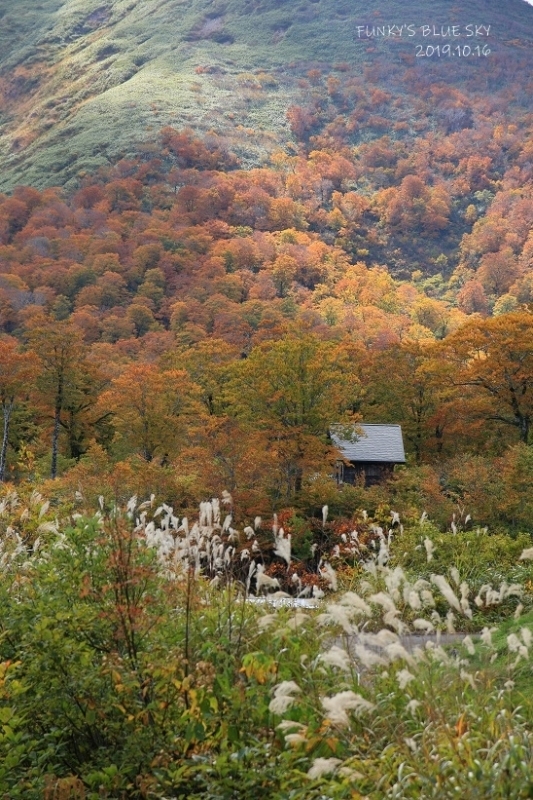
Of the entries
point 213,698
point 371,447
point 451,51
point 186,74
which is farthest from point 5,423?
point 451,51

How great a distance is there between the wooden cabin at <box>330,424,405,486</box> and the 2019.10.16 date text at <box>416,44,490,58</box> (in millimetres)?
171120

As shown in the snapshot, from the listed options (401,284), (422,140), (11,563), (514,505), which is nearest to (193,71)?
(422,140)

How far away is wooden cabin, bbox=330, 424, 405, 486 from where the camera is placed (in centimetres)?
2806

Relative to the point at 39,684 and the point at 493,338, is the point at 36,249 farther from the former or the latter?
the point at 39,684

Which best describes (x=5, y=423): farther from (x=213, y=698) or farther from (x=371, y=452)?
(x=213, y=698)

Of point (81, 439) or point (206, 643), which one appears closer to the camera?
point (206, 643)

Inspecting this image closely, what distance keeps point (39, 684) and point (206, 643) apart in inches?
36.1

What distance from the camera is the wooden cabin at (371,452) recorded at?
92.1 ft

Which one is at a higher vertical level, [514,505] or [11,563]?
[11,563]

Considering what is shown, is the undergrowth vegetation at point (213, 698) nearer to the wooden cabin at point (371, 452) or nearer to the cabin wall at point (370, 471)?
the wooden cabin at point (371, 452)

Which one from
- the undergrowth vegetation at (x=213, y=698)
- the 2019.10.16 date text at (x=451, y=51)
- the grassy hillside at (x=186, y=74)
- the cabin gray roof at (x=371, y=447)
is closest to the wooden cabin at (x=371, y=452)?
the cabin gray roof at (x=371, y=447)

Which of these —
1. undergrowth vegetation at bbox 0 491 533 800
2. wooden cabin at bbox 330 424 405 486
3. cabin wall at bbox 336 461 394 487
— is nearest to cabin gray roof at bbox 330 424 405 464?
A: wooden cabin at bbox 330 424 405 486

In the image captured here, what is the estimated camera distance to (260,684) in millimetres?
4625

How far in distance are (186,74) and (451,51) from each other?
2364 inches
